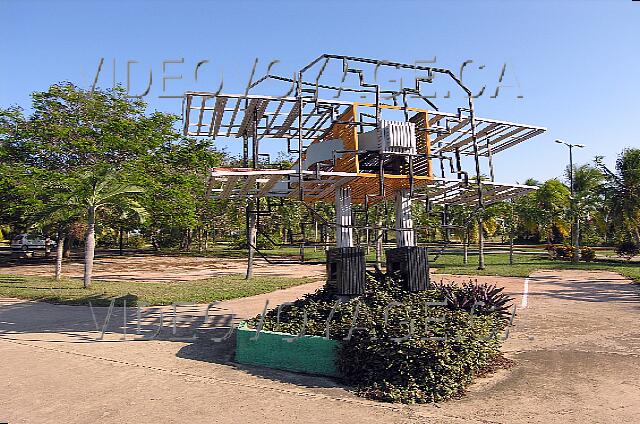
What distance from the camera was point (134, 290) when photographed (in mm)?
20141

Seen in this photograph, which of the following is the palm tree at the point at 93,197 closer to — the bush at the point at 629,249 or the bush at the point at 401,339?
the bush at the point at 401,339

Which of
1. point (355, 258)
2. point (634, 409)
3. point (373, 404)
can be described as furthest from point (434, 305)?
point (634, 409)

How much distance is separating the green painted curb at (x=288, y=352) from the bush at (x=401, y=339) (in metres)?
0.24

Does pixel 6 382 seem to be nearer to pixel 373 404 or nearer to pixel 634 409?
pixel 373 404

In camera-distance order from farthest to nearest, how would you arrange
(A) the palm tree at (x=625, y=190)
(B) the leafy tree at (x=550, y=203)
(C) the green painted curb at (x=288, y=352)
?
1. (B) the leafy tree at (x=550, y=203)
2. (A) the palm tree at (x=625, y=190)
3. (C) the green painted curb at (x=288, y=352)

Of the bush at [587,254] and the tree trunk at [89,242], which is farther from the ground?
the tree trunk at [89,242]

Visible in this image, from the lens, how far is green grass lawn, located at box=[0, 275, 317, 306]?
17375mm

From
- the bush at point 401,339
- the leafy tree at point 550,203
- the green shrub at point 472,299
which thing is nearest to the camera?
the bush at point 401,339

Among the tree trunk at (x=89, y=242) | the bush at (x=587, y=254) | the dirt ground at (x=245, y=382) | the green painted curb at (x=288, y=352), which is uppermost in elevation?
the tree trunk at (x=89, y=242)

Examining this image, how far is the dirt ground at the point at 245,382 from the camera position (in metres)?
6.35

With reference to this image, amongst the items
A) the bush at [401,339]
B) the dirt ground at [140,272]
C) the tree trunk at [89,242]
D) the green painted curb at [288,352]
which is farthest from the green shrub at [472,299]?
the dirt ground at [140,272]

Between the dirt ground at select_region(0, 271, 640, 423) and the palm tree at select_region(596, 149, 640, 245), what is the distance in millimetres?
22512

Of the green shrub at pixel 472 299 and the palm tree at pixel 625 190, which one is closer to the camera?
the green shrub at pixel 472 299

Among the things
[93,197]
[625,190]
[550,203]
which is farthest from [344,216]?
[550,203]
